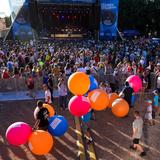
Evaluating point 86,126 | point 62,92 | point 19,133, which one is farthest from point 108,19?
point 19,133

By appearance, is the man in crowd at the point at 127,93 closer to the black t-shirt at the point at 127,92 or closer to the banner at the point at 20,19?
the black t-shirt at the point at 127,92

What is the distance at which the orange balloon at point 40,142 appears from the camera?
7.50 metres

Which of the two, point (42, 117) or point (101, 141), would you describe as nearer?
point (42, 117)

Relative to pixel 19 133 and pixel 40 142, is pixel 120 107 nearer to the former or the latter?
pixel 40 142

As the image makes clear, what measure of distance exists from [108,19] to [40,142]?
26.1 meters

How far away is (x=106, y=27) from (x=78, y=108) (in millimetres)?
24474

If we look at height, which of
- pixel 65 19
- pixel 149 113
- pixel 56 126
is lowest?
pixel 65 19

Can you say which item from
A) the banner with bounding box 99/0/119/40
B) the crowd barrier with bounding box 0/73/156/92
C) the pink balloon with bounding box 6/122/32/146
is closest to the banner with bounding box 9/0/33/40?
the banner with bounding box 99/0/119/40

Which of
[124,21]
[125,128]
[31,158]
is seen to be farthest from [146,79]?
[124,21]

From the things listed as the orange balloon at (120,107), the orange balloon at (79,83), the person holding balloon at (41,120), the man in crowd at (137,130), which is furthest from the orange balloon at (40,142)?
the orange balloon at (120,107)

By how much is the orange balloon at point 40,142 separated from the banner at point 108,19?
84.3 ft

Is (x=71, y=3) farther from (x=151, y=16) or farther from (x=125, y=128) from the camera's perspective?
(x=125, y=128)

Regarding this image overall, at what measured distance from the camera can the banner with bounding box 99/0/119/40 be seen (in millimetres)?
31391

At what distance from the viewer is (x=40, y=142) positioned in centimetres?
749
